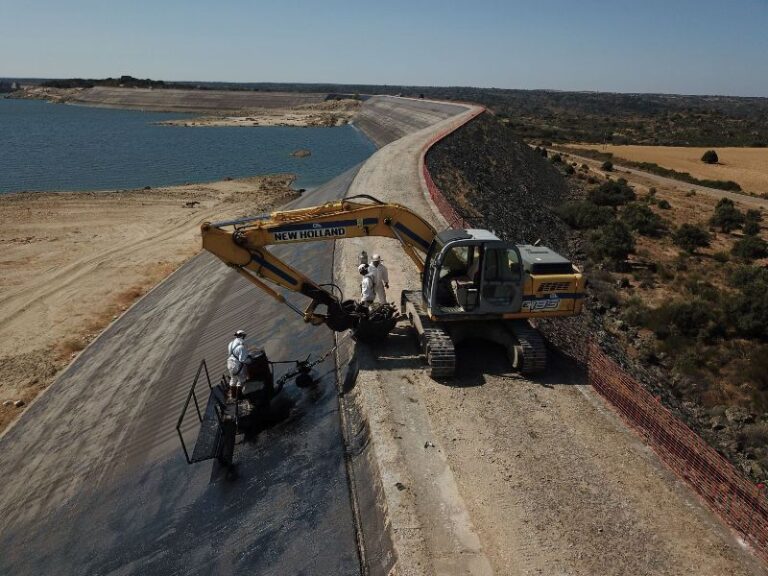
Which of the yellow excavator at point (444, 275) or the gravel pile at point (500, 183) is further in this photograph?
the gravel pile at point (500, 183)

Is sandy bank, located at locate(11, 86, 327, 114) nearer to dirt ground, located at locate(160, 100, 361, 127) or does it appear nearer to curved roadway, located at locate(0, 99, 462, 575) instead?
dirt ground, located at locate(160, 100, 361, 127)

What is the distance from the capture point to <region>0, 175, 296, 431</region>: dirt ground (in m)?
17.8

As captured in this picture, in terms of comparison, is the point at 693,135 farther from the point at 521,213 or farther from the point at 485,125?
the point at 521,213

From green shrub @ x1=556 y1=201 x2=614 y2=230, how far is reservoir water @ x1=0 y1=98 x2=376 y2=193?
71.7 feet

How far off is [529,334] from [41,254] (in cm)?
2635

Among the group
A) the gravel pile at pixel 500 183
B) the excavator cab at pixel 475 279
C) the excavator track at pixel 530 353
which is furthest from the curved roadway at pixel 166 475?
the gravel pile at pixel 500 183

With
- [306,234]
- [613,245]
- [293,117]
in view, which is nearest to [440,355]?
[306,234]

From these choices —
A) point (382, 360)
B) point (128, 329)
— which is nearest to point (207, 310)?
point (128, 329)

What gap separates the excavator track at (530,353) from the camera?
10.4m

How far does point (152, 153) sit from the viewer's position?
196 feet

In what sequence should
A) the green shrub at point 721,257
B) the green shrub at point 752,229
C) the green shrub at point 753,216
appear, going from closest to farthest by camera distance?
the green shrub at point 721,257 → the green shrub at point 752,229 → the green shrub at point 753,216

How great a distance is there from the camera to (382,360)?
11281 millimetres

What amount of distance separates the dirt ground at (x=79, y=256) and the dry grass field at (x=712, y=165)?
46217 millimetres

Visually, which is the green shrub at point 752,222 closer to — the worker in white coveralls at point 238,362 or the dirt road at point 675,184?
the dirt road at point 675,184
